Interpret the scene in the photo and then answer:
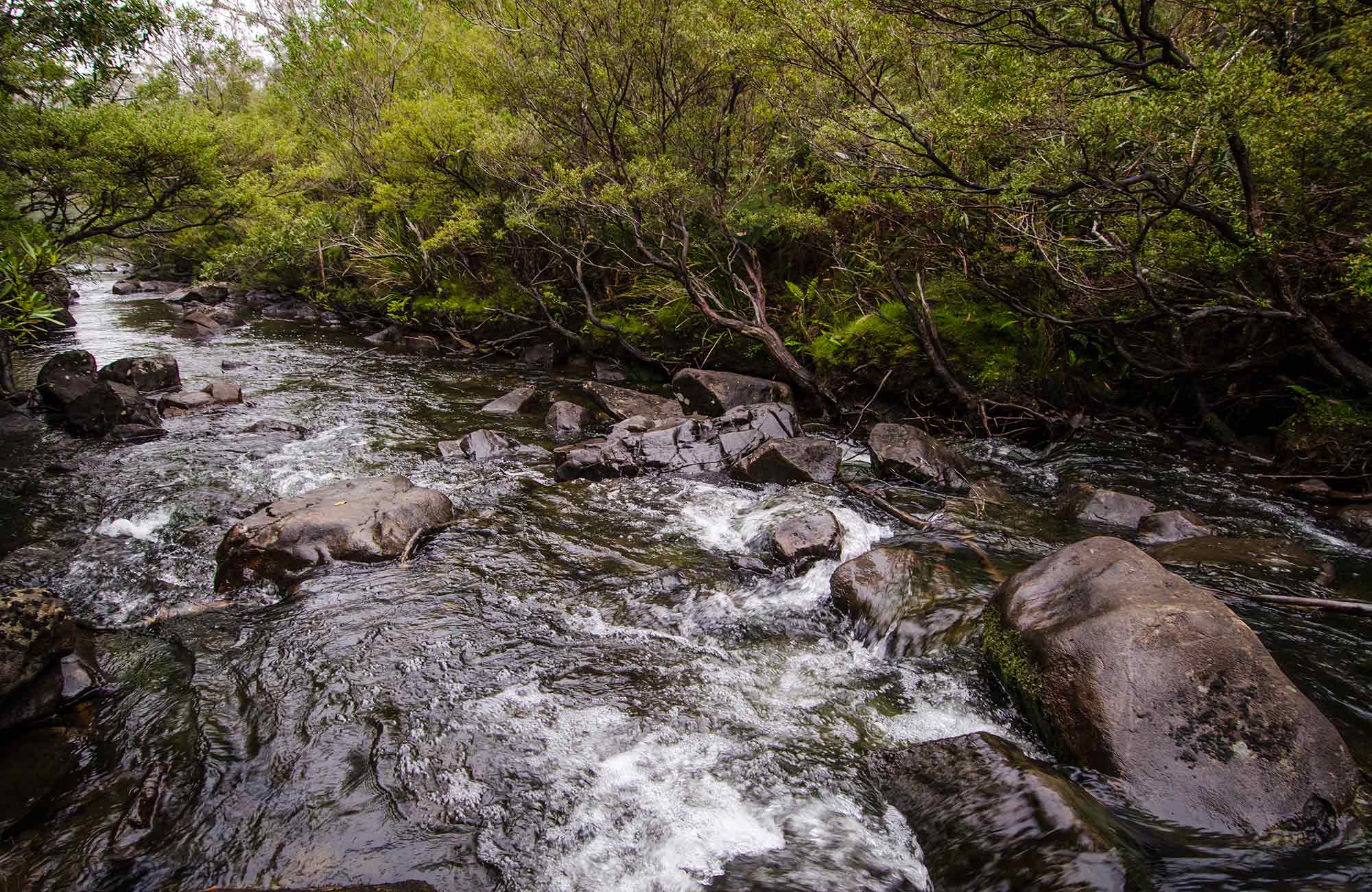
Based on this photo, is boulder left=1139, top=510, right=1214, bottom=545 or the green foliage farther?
the green foliage

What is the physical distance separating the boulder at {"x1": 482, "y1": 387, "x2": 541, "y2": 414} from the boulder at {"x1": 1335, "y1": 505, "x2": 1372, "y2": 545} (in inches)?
534

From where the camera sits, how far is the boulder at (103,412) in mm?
11062

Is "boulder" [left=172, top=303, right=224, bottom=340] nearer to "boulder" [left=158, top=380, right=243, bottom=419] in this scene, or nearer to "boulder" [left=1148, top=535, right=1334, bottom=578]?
"boulder" [left=158, top=380, right=243, bottom=419]

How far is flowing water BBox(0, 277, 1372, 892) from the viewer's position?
383 cm

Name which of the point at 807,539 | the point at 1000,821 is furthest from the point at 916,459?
the point at 1000,821

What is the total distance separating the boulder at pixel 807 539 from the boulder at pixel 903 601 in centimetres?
55

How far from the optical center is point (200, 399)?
13078 millimetres

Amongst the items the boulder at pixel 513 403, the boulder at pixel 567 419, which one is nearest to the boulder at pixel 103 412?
the boulder at pixel 513 403

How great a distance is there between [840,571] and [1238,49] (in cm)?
672

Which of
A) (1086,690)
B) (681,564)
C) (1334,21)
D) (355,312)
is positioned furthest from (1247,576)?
(355,312)

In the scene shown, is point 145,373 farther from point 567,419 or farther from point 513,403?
point 567,419

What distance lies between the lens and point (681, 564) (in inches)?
298

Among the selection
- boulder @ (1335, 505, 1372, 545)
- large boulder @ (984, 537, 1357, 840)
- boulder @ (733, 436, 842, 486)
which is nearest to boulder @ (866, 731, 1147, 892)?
large boulder @ (984, 537, 1357, 840)

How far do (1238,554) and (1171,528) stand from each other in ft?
2.39
